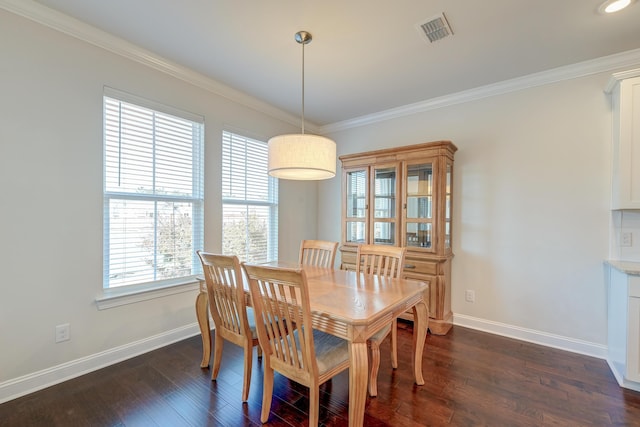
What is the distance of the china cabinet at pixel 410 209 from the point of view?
2984mm

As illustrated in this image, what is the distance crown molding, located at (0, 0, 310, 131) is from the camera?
1.93 metres

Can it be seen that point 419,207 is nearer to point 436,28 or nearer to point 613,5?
point 436,28

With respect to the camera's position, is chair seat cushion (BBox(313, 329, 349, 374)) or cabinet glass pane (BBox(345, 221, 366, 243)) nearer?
chair seat cushion (BBox(313, 329, 349, 374))

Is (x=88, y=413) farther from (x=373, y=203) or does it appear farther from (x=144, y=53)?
(x=373, y=203)

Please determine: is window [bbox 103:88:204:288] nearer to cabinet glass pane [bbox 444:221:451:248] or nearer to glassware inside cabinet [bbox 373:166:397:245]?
glassware inside cabinet [bbox 373:166:397:245]

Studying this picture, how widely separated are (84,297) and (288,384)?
5.70 ft

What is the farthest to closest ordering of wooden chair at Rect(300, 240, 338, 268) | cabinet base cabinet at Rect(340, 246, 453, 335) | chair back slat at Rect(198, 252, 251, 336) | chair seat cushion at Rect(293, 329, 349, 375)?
cabinet base cabinet at Rect(340, 246, 453, 335) → wooden chair at Rect(300, 240, 338, 268) → chair back slat at Rect(198, 252, 251, 336) → chair seat cushion at Rect(293, 329, 349, 375)

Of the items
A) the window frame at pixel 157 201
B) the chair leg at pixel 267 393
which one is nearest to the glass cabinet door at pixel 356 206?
the window frame at pixel 157 201

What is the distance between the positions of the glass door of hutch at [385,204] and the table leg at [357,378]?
2004 mm

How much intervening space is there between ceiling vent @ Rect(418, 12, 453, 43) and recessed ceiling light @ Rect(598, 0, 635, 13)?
0.93m

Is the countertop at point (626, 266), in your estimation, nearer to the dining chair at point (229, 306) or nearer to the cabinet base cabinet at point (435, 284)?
the cabinet base cabinet at point (435, 284)

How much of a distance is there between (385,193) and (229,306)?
88.6 inches

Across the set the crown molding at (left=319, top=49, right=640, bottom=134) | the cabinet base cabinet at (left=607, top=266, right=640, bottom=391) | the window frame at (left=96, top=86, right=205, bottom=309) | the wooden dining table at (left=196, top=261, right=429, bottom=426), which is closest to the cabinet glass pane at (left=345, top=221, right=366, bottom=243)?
the wooden dining table at (left=196, top=261, right=429, bottom=426)

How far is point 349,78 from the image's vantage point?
2914 mm
